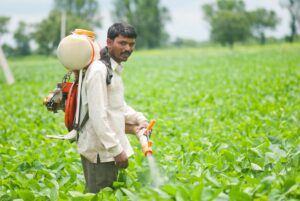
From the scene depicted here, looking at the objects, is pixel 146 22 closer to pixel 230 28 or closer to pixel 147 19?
pixel 147 19

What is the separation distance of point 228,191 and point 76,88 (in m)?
1.33

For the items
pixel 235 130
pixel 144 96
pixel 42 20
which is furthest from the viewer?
pixel 42 20

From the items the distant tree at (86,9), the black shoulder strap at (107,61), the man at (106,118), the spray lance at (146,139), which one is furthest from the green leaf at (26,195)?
the distant tree at (86,9)

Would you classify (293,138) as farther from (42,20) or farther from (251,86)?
(42,20)

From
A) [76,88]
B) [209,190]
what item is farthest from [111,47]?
[209,190]

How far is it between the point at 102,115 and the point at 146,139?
44 cm

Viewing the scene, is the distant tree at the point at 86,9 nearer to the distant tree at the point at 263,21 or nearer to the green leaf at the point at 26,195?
the distant tree at the point at 263,21

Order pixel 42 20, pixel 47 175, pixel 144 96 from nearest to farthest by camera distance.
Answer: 1. pixel 47 175
2. pixel 144 96
3. pixel 42 20

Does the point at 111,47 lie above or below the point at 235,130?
above

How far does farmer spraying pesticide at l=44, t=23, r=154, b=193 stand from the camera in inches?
126

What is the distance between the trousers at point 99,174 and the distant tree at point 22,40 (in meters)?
85.5

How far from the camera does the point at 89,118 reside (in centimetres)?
330

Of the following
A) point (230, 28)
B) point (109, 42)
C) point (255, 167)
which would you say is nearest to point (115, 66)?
point (109, 42)

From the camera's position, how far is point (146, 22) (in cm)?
7875
